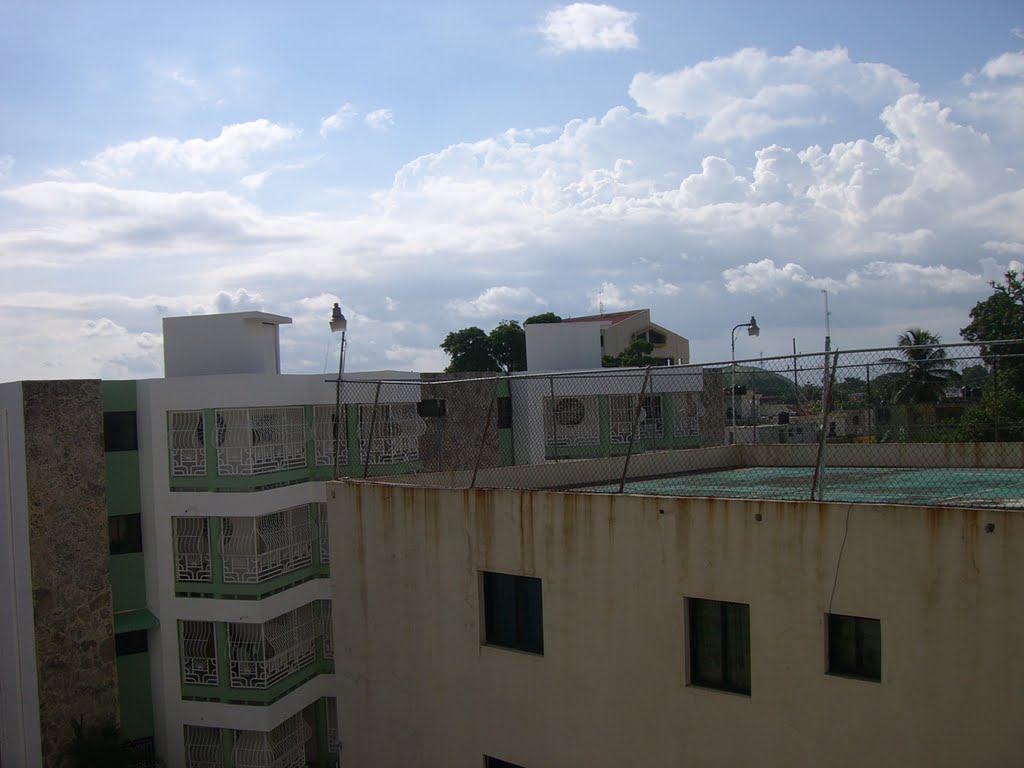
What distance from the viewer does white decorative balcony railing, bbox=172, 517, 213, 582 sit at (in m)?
21.1

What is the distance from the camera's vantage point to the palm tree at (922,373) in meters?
7.73

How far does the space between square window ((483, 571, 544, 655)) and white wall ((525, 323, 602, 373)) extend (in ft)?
65.6

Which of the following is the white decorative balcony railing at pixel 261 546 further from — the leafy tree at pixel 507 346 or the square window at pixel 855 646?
the leafy tree at pixel 507 346

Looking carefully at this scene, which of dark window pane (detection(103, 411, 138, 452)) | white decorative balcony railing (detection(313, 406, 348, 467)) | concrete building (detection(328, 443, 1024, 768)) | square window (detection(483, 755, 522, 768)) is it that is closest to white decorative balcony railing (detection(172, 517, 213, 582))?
dark window pane (detection(103, 411, 138, 452))

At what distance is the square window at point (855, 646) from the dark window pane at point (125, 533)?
1878cm

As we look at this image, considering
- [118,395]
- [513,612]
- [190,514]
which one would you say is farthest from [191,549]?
[513,612]

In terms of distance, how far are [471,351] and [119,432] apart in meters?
44.3

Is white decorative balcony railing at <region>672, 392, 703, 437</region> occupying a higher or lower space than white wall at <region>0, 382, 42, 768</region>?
higher

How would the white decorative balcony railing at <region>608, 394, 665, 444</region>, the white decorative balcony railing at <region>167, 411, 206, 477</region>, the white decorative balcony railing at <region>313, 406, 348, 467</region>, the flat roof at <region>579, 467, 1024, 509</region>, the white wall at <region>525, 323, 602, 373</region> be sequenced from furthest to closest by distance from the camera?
the white wall at <region>525, 323, 602, 373</region> → the white decorative balcony railing at <region>313, 406, 348, 467</region> → the white decorative balcony railing at <region>608, 394, 665, 444</region> → the white decorative balcony railing at <region>167, 411, 206, 477</region> → the flat roof at <region>579, 467, 1024, 509</region>

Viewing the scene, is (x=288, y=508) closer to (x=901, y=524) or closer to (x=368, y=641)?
(x=368, y=641)

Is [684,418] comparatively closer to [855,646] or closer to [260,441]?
[260,441]

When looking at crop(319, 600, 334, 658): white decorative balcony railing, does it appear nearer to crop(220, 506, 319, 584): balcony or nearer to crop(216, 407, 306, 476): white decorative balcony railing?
crop(220, 506, 319, 584): balcony

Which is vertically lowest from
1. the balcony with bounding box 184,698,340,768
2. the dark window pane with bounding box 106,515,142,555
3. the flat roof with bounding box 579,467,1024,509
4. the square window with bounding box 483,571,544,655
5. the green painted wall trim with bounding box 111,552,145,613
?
the balcony with bounding box 184,698,340,768

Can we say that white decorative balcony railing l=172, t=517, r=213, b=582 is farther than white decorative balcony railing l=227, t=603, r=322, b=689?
Yes
